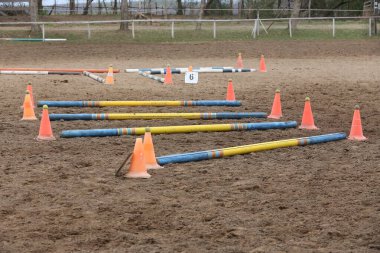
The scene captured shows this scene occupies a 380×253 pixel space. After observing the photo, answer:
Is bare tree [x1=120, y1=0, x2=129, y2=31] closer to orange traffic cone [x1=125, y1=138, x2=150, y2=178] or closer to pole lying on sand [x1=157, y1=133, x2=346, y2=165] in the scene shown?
pole lying on sand [x1=157, y1=133, x2=346, y2=165]

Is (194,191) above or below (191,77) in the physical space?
below

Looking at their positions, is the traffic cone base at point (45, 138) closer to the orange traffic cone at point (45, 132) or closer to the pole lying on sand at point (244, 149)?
the orange traffic cone at point (45, 132)

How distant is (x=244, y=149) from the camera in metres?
7.66

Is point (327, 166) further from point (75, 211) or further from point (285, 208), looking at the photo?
point (75, 211)

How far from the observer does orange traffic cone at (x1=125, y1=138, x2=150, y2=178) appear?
6.49m

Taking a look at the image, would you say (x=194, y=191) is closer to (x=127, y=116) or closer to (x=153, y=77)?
(x=127, y=116)

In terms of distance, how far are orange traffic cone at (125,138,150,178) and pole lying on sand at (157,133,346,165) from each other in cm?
50

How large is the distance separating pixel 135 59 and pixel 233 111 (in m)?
11.6

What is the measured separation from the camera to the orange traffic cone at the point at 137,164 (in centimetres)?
649

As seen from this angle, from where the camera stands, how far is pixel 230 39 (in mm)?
29906

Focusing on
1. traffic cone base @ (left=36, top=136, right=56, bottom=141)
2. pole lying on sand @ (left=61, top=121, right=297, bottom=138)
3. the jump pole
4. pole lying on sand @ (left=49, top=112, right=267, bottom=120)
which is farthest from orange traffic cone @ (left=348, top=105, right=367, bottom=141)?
the jump pole

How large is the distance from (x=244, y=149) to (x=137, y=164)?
1.64 meters

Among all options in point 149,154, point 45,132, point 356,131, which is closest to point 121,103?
point 45,132

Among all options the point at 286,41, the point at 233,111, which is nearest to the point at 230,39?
the point at 286,41
